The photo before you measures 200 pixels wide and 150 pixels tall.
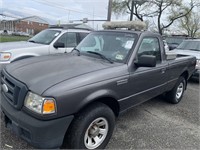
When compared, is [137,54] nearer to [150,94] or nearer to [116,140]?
[150,94]

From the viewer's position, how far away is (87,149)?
258cm

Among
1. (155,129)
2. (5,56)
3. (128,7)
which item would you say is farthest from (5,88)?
(128,7)

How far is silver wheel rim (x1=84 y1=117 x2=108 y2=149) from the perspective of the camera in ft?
8.63

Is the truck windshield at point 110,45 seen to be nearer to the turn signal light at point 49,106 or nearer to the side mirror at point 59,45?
the turn signal light at point 49,106

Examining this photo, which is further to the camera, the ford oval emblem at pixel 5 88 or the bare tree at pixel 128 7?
the bare tree at pixel 128 7

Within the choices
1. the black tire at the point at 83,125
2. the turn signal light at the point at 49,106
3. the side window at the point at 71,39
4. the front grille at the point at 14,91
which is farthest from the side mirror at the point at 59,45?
the turn signal light at the point at 49,106

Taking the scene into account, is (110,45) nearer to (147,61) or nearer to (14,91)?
(147,61)

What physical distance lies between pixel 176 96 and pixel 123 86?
8.90 ft

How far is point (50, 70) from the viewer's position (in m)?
2.61

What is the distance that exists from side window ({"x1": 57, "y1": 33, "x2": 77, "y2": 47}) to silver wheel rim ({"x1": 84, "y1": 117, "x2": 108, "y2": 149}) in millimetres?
4255

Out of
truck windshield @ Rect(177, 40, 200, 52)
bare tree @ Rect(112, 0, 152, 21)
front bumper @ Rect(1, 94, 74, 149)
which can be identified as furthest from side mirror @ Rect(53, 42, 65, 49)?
bare tree @ Rect(112, 0, 152, 21)

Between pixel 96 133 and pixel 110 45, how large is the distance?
1600mm

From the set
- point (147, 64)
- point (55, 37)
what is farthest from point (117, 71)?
point (55, 37)

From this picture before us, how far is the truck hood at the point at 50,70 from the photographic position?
2.29 meters
